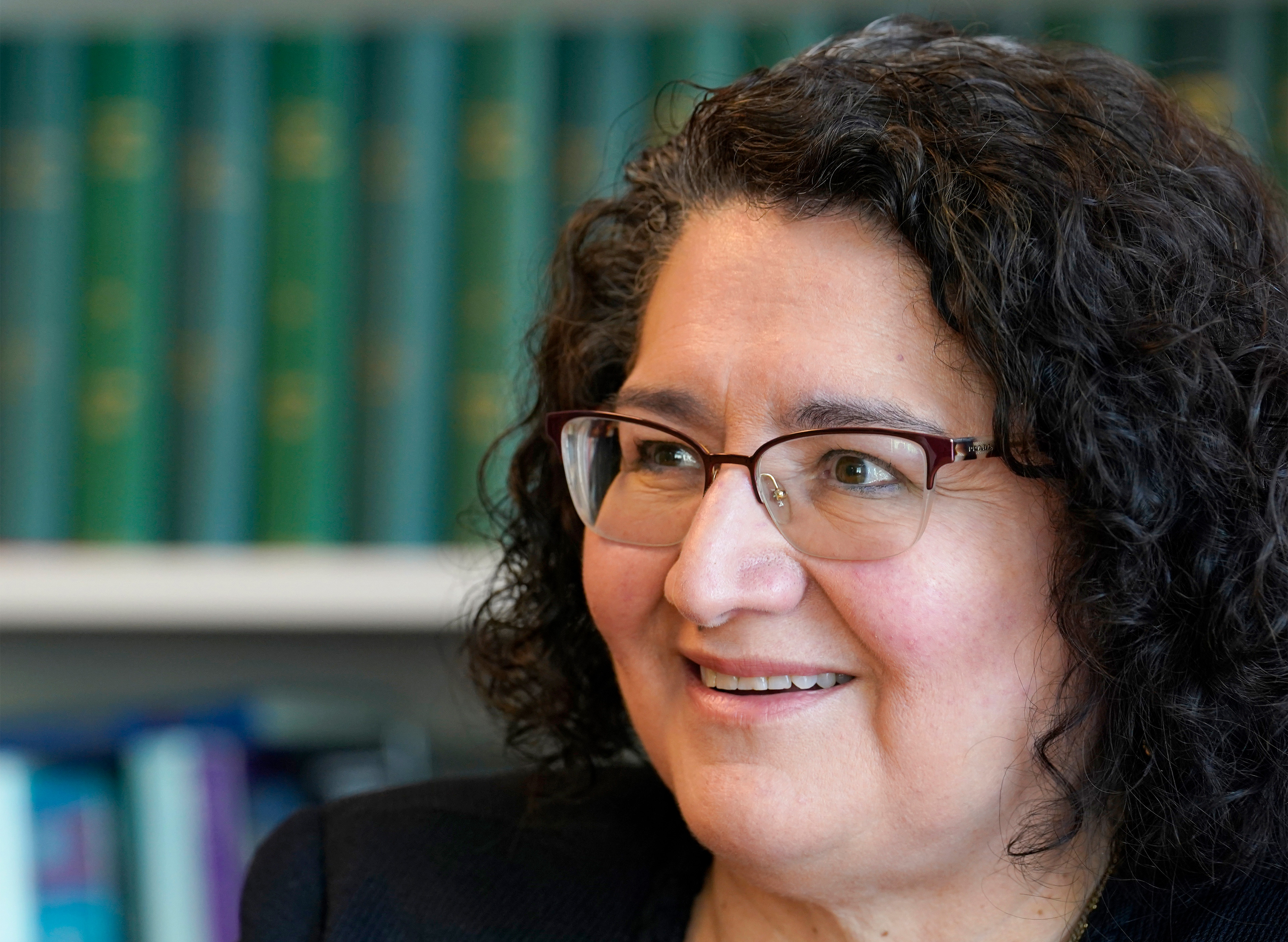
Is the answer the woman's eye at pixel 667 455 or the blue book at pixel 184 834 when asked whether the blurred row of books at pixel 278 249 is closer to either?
the blue book at pixel 184 834

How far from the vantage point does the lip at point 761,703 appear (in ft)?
3.01

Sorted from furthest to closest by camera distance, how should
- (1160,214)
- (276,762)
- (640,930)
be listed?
(276,762) → (640,930) → (1160,214)

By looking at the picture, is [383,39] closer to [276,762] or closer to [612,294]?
[612,294]

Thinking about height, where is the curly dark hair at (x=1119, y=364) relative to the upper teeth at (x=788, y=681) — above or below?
above

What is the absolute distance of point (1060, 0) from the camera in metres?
1.48

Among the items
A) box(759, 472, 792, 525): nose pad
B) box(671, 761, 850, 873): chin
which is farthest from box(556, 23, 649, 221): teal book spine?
box(671, 761, 850, 873): chin

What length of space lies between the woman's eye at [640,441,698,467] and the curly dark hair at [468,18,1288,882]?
0.20m

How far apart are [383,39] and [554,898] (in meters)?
0.96

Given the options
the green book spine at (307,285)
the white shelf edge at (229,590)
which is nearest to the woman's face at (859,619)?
the white shelf edge at (229,590)

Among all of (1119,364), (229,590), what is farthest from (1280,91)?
(229,590)

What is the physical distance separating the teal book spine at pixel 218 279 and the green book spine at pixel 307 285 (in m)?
0.02

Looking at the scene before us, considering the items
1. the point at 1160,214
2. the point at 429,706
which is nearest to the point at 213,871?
the point at 429,706

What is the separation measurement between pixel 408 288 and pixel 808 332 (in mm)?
707

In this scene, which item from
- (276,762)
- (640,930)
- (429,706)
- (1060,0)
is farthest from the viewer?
(429,706)
